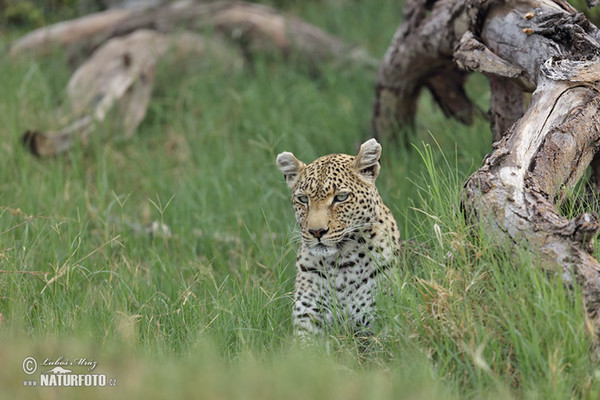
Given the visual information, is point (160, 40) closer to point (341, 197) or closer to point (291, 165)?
point (291, 165)

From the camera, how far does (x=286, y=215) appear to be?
24.6 feet

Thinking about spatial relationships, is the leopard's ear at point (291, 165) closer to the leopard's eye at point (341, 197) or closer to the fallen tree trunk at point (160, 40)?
the leopard's eye at point (341, 197)

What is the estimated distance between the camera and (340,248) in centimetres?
548

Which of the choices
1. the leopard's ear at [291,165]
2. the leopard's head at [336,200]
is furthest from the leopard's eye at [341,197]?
the leopard's ear at [291,165]

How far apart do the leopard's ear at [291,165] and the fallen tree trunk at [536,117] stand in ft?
4.72

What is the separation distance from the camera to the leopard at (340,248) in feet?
17.4

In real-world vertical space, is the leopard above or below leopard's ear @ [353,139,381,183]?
below

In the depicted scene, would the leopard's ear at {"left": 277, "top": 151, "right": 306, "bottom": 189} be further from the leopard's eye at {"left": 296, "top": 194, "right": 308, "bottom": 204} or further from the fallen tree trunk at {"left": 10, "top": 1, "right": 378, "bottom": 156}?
the fallen tree trunk at {"left": 10, "top": 1, "right": 378, "bottom": 156}

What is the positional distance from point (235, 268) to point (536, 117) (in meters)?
2.99

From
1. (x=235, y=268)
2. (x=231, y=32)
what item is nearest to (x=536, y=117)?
(x=235, y=268)

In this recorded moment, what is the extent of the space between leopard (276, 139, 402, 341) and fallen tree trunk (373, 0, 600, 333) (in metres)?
0.81

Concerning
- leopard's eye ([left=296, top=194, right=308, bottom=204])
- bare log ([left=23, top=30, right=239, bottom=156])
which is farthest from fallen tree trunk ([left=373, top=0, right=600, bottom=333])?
bare log ([left=23, top=30, right=239, bottom=156])

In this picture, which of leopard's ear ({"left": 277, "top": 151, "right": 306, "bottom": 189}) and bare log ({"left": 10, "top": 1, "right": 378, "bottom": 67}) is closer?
leopard's ear ({"left": 277, "top": 151, "right": 306, "bottom": 189})

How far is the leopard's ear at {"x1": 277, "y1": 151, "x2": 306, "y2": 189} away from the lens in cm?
580
